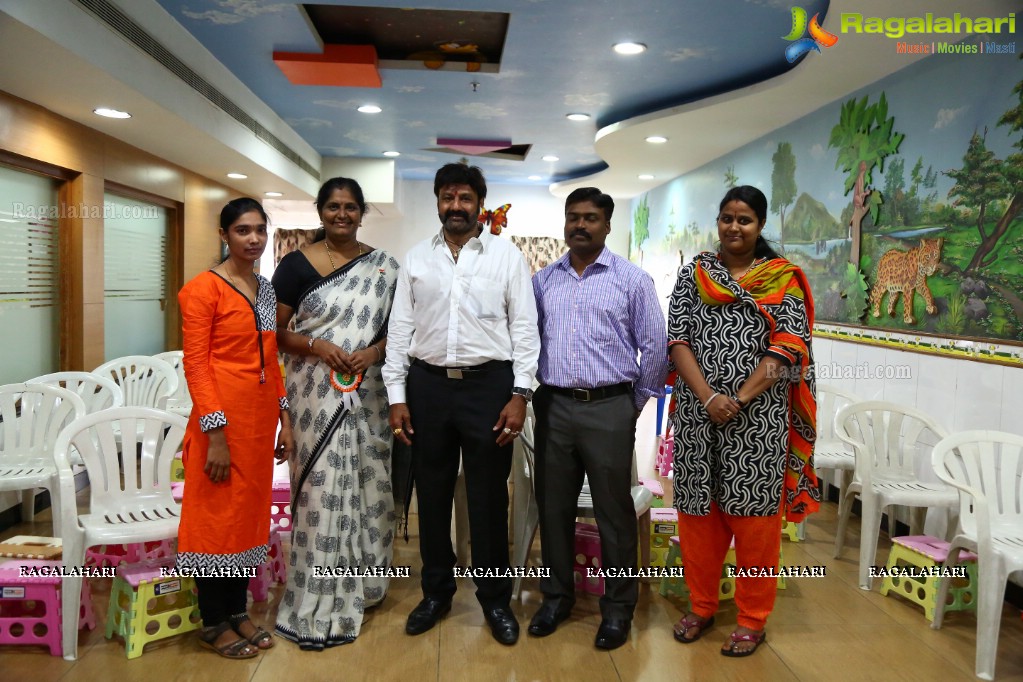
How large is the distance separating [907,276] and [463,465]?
292 centimetres

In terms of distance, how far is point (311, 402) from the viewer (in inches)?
107

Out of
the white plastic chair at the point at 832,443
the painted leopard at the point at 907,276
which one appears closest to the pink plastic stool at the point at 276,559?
the white plastic chair at the point at 832,443

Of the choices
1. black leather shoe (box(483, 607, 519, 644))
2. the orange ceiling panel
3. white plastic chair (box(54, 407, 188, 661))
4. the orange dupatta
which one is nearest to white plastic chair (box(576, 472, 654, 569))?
black leather shoe (box(483, 607, 519, 644))

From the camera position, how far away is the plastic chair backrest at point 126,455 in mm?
2676

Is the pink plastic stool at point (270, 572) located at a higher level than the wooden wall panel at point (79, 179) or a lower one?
lower

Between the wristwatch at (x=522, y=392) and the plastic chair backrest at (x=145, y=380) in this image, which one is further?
the plastic chair backrest at (x=145, y=380)

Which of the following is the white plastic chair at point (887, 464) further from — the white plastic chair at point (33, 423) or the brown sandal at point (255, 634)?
the white plastic chair at point (33, 423)

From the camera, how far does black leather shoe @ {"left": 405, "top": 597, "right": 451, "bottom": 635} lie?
2.71 m

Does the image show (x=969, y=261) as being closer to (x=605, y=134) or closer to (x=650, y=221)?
(x=605, y=134)

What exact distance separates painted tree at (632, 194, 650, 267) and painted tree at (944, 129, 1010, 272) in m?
6.62

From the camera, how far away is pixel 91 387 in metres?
4.18

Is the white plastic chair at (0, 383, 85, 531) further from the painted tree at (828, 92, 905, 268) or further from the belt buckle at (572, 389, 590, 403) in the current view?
the painted tree at (828, 92, 905, 268)

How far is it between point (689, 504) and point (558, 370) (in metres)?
0.66

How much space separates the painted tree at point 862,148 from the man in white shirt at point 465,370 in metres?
2.94
